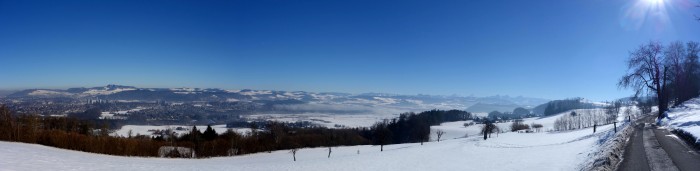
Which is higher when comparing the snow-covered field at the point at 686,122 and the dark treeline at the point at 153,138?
the snow-covered field at the point at 686,122

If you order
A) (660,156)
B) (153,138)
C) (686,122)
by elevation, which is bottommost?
(153,138)

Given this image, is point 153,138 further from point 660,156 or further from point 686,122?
point 660,156

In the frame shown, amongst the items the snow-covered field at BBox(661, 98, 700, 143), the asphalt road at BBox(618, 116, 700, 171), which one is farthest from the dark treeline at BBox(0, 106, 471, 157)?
the asphalt road at BBox(618, 116, 700, 171)

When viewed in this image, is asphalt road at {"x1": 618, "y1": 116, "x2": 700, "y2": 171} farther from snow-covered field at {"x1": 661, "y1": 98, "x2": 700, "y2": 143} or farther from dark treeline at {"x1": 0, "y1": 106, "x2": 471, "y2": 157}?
dark treeline at {"x1": 0, "y1": 106, "x2": 471, "y2": 157}

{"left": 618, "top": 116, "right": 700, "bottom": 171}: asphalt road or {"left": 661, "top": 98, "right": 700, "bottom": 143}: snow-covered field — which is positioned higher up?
{"left": 661, "top": 98, "right": 700, "bottom": 143}: snow-covered field

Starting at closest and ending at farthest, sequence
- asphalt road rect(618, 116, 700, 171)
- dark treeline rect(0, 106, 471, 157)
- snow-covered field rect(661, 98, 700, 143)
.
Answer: asphalt road rect(618, 116, 700, 171), snow-covered field rect(661, 98, 700, 143), dark treeline rect(0, 106, 471, 157)

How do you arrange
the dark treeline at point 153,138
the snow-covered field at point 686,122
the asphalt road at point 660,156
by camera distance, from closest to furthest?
the asphalt road at point 660,156 → the snow-covered field at point 686,122 → the dark treeline at point 153,138

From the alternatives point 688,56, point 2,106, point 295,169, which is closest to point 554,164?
point 295,169

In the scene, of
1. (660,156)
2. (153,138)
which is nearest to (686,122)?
(660,156)

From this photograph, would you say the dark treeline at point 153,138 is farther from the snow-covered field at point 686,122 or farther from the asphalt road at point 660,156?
the asphalt road at point 660,156

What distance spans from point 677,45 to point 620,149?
3280 centimetres

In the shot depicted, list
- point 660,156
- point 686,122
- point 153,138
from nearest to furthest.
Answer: point 660,156
point 686,122
point 153,138

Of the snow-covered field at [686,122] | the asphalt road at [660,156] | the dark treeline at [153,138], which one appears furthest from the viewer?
the dark treeline at [153,138]

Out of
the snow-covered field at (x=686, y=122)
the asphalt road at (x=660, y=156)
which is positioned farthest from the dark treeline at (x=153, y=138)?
the asphalt road at (x=660, y=156)
